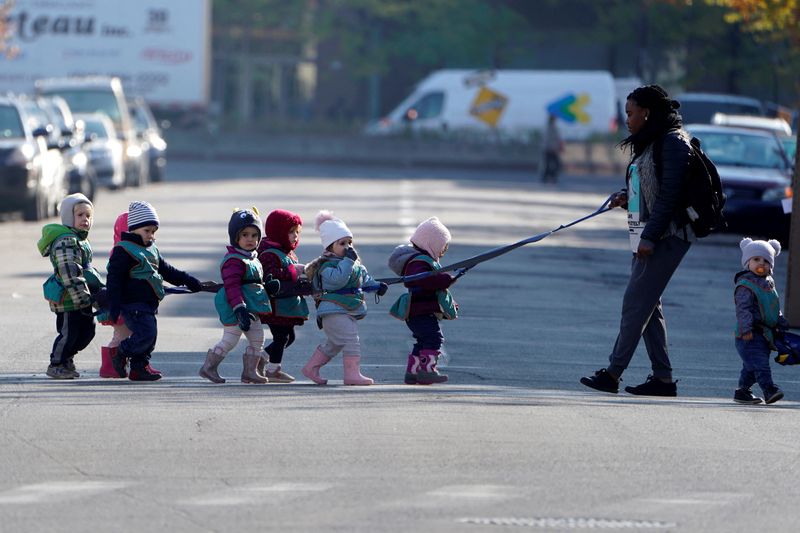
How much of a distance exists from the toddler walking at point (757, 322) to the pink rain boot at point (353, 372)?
2278 mm

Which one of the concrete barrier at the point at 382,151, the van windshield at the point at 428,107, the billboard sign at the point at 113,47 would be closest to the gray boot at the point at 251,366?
the concrete barrier at the point at 382,151

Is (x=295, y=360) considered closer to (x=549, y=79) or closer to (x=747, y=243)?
(x=747, y=243)

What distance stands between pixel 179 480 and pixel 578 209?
25.3m

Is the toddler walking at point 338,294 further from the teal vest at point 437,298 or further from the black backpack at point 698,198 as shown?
the black backpack at point 698,198

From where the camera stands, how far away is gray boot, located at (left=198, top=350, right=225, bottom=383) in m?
10.3

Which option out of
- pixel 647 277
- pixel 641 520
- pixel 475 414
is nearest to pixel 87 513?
pixel 641 520

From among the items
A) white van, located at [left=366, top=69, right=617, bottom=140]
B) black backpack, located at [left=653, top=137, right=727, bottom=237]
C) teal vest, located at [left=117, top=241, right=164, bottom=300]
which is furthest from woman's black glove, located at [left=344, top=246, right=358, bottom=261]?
white van, located at [left=366, top=69, right=617, bottom=140]

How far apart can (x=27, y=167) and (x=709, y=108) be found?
80.2 feet

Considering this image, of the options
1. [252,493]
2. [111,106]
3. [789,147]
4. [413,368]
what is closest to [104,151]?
[111,106]

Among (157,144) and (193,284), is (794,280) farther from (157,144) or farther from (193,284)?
(157,144)

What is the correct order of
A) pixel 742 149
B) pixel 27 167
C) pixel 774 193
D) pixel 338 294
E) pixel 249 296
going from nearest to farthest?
pixel 249 296
pixel 338 294
pixel 27 167
pixel 774 193
pixel 742 149

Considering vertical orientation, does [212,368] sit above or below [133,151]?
above

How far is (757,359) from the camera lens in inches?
403

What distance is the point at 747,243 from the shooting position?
10398 millimetres
